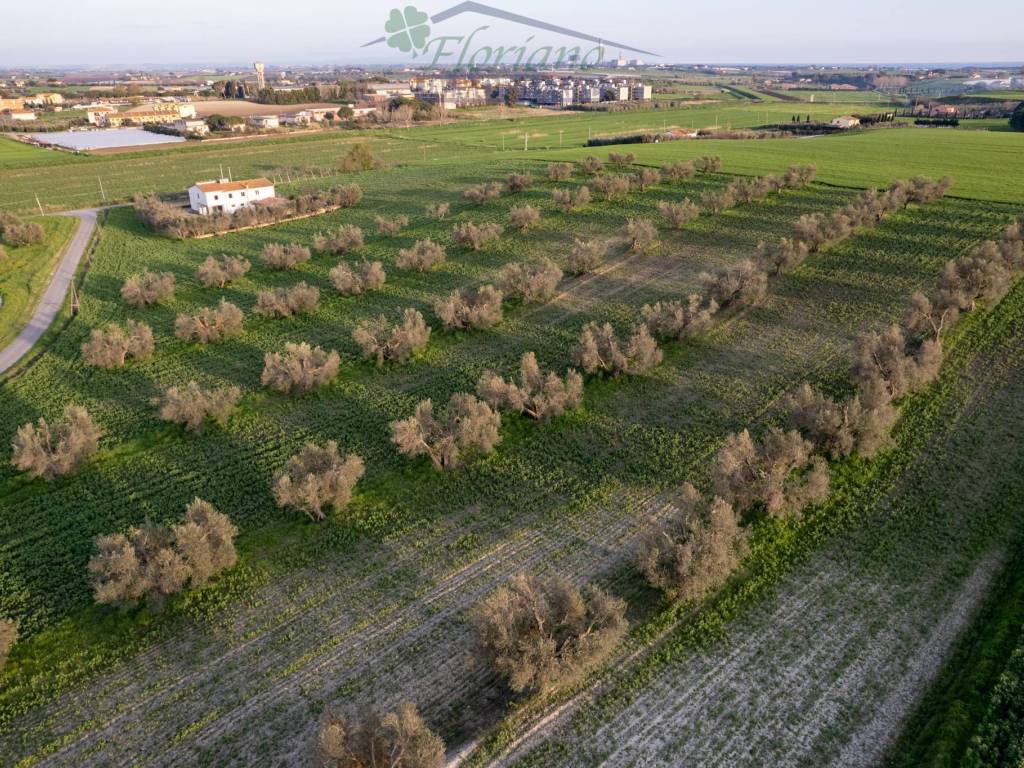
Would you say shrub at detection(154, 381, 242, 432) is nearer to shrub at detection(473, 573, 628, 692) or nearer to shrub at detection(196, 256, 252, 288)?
shrub at detection(473, 573, 628, 692)

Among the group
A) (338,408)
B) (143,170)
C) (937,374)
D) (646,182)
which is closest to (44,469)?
(338,408)

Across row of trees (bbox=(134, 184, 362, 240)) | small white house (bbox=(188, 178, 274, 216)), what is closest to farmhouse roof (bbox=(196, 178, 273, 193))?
small white house (bbox=(188, 178, 274, 216))

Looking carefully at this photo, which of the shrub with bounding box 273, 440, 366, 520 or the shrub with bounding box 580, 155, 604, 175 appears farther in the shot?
the shrub with bounding box 580, 155, 604, 175

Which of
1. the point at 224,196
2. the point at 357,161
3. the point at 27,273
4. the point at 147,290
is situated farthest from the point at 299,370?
the point at 357,161

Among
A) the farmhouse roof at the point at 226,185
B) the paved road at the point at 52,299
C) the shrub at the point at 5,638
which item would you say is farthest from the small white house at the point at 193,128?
the shrub at the point at 5,638

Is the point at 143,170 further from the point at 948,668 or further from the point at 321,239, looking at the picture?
the point at 948,668
